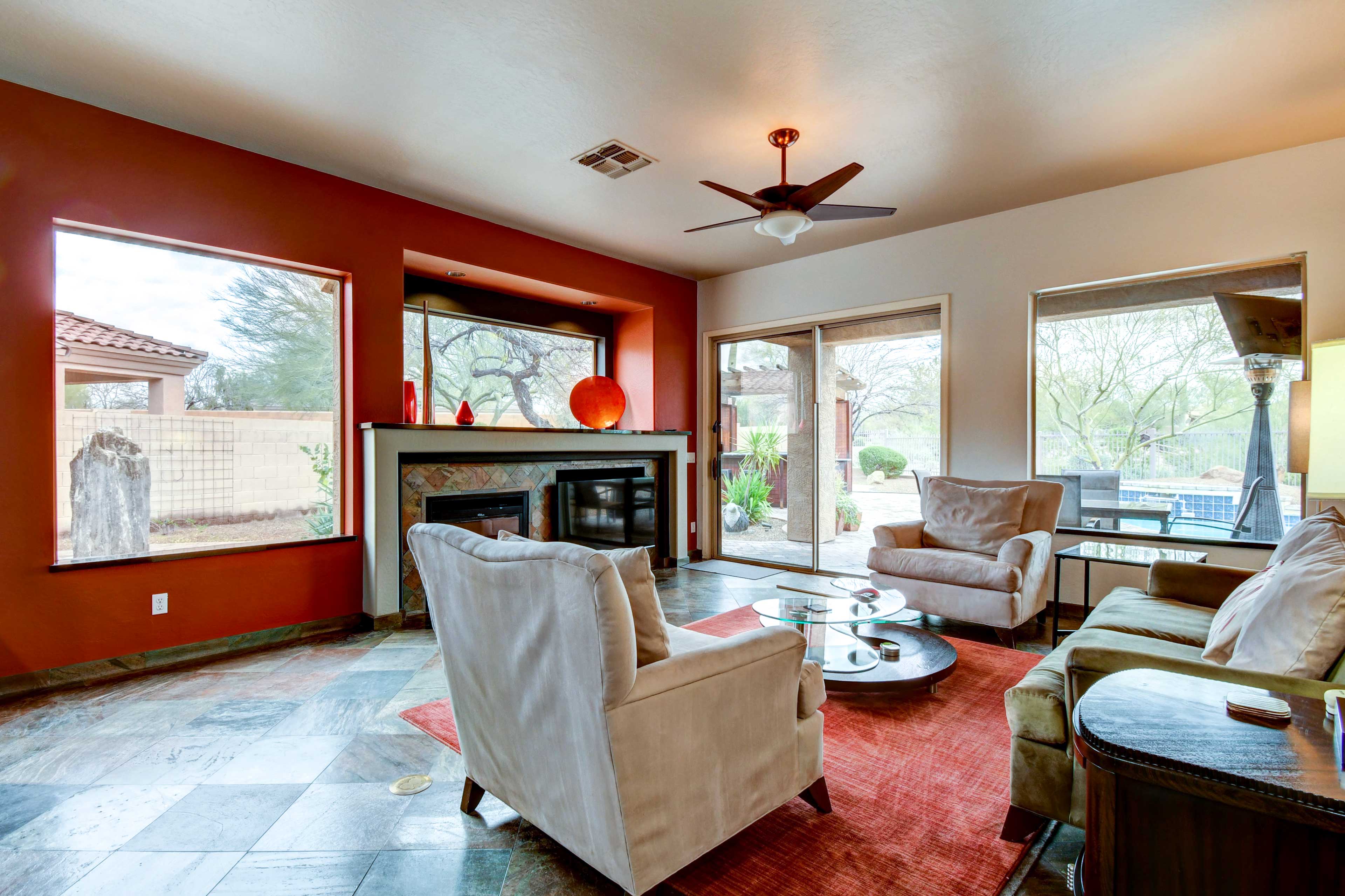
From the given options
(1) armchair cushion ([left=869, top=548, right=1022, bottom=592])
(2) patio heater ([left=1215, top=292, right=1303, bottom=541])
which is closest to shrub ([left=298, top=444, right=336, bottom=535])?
(1) armchair cushion ([left=869, top=548, right=1022, bottom=592])

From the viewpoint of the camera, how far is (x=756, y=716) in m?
1.67

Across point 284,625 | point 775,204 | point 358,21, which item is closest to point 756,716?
point 775,204

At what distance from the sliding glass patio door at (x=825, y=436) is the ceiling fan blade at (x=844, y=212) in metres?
1.82

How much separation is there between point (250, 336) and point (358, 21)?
2015 mm

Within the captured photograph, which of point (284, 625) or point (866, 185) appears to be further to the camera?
point (866, 185)

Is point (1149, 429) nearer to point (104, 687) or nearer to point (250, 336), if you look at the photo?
point (250, 336)

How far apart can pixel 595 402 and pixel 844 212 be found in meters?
2.57

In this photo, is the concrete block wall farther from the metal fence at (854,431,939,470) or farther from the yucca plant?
the metal fence at (854,431,939,470)

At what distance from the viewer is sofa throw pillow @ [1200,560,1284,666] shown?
1.78m

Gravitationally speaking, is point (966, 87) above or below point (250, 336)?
above

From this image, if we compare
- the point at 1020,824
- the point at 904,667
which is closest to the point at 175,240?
the point at 904,667

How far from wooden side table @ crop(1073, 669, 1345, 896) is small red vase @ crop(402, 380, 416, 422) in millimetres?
3997

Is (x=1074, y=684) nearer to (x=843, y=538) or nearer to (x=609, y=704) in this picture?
(x=609, y=704)

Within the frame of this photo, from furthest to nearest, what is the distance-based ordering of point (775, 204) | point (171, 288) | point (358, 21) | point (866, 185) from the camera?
point (866, 185), point (171, 288), point (775, 204), point (358, 21)
